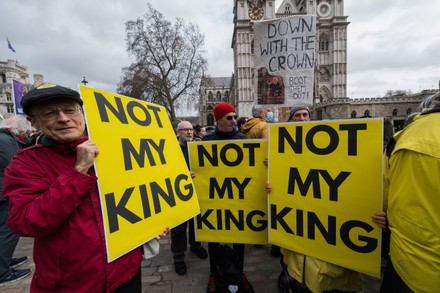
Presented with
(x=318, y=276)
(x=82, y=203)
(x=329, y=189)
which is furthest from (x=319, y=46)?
(x=82, y=203)

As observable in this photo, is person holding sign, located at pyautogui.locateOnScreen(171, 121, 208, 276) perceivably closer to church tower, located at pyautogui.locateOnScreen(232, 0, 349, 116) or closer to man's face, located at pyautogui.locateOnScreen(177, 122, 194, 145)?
man's face, located at pyautogui.locateOnScreen(177, 122, 194, 145)

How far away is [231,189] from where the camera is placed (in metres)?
2.54

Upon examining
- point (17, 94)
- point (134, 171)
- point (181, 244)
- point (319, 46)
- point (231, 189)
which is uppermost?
point (319, 46)

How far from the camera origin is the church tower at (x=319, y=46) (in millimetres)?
42625

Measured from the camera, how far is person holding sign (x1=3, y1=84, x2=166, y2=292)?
3.98ft

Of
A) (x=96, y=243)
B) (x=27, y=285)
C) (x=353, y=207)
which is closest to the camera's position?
(x=96, y=243)

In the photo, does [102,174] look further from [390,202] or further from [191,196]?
[390,202]

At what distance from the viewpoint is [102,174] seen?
4.69 feet

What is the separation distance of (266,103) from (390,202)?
120 inches

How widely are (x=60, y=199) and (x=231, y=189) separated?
65.4 inches

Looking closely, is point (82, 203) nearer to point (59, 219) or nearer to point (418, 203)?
point (59, 219)

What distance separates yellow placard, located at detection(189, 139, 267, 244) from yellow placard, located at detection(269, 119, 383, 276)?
0.25m

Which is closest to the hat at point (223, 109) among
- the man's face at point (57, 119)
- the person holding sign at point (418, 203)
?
the man's face at point (57, 119)

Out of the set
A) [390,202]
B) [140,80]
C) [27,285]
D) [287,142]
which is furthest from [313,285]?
[140,80]
